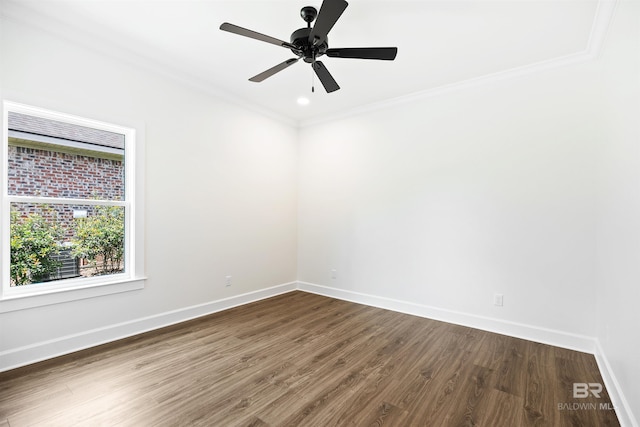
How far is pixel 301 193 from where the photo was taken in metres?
4.94

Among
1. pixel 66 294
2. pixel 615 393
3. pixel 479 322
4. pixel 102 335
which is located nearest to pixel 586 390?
pixel 615 393

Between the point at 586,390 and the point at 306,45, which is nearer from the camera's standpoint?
the point at 586,390

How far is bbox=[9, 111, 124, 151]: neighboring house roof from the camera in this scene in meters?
2.43

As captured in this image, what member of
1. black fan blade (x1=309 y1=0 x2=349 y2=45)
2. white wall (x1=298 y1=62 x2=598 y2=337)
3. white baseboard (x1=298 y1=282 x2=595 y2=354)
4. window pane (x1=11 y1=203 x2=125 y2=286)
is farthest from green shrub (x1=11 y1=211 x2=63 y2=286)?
white baseboard (x1=298 y1=282 x2=595 y2=354)

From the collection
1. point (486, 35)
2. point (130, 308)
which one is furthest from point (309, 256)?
point (486, 35)

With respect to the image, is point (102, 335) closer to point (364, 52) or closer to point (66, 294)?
point (66, 294)

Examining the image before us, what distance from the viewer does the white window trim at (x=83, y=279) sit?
2.30 m

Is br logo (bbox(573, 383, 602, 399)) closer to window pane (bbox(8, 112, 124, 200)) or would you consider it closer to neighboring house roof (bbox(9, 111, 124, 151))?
window pane (bbox(8, 112, 124, 200))

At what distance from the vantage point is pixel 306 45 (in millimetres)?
2240

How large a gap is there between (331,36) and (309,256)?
3190mm

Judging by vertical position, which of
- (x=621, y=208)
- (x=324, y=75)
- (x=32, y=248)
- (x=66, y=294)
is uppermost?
(x=324, y=75)

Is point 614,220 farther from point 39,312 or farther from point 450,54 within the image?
point 39,312

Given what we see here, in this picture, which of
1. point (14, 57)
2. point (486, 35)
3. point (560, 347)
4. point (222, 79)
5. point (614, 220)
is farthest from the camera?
point (222, 79)

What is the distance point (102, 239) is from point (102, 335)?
0.91 meters
